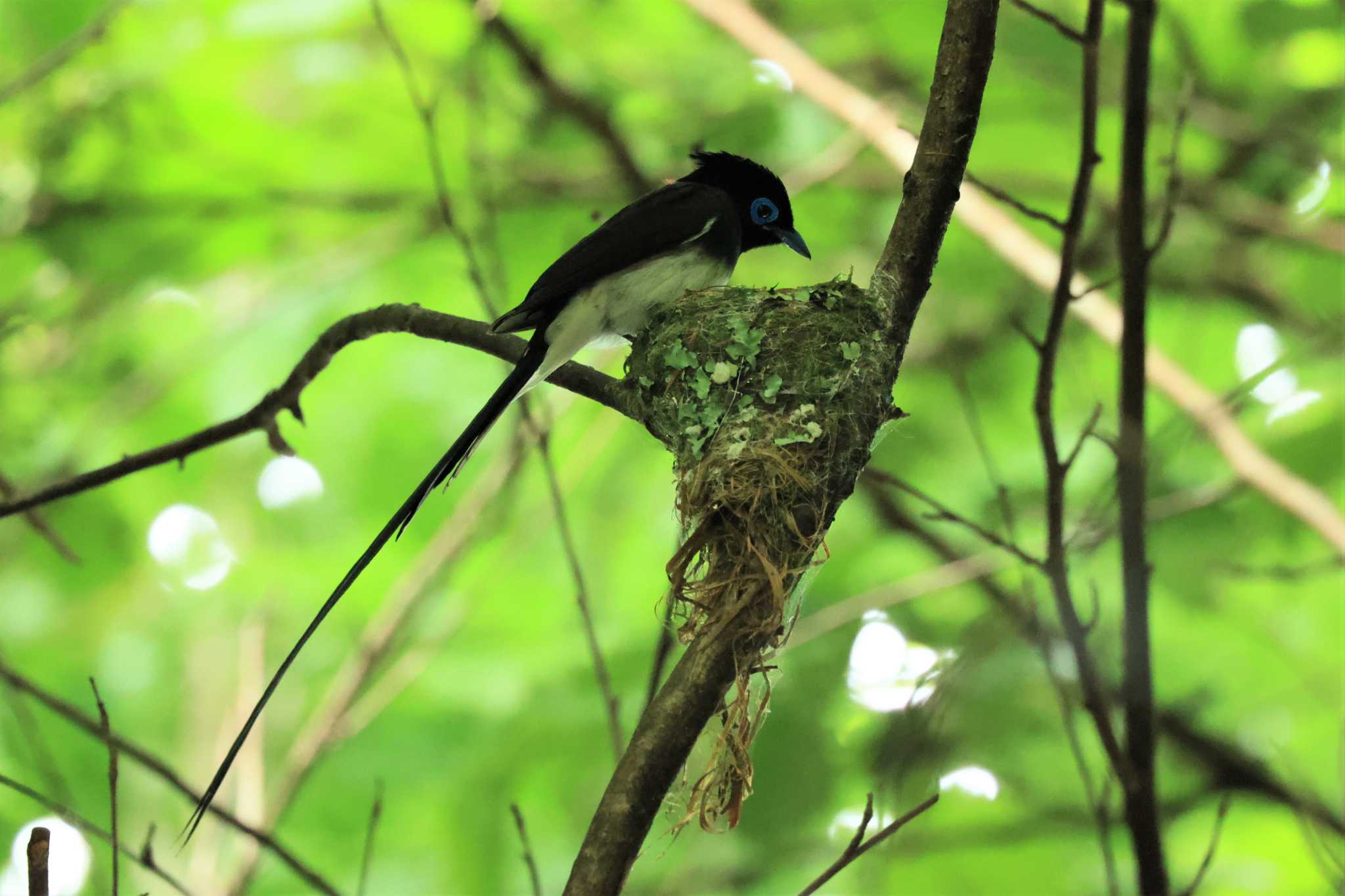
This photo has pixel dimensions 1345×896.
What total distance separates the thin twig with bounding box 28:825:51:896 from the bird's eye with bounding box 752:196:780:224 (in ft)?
12.3

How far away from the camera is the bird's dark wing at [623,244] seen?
163 inches

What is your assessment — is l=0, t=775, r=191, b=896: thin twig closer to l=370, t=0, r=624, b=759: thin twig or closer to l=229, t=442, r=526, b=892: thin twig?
l=370, t=0, r=624, b=759: thin twig

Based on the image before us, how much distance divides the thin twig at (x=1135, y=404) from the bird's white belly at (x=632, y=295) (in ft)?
5.16

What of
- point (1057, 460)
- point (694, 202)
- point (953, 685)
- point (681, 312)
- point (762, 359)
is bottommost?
point (953, 685)

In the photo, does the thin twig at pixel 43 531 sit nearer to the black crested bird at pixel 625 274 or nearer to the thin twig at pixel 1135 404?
the black crested bird at pixel 625 274

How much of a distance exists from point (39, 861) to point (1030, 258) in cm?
407

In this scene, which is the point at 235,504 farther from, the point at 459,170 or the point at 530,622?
the point at 459,170

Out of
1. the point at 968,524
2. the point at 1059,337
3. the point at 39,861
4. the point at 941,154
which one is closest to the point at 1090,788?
the point at 968,524

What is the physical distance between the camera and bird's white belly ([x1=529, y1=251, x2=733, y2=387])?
4.21m

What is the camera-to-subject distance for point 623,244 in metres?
4.34

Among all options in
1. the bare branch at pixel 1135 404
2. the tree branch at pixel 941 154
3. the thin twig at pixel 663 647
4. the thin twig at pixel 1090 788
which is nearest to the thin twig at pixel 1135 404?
the bare branch at pixel 1135 404

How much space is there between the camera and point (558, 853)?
21.3 feet

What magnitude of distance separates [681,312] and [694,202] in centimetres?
80

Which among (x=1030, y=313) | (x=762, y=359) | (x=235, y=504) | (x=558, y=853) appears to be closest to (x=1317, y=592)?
(x=1030, y=313)
